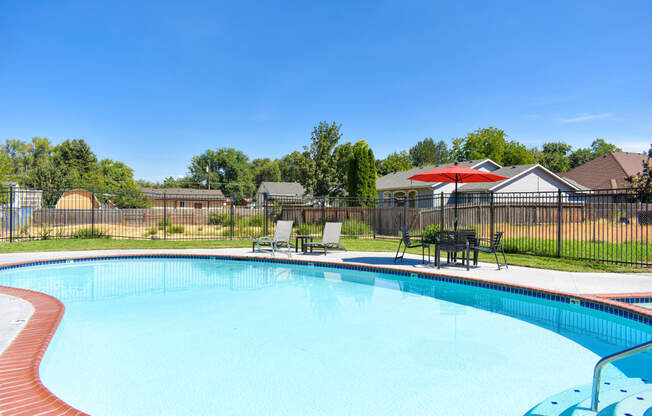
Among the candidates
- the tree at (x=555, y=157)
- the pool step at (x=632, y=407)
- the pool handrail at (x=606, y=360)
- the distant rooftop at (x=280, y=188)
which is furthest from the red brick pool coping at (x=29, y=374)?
the tree at (x=555, y=157)

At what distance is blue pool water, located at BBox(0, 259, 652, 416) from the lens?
127 inches

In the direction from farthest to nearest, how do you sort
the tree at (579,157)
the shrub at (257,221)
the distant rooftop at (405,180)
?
the tree at (579,157) < the distant rooftop at (405,180) < the shrub at (257,221)

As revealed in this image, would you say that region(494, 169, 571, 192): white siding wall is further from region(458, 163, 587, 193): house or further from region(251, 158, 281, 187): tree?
region(251, 158, 281, 187): tree

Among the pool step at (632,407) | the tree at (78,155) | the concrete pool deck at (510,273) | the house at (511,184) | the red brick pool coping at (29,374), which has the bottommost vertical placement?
the pool step at (632,407)

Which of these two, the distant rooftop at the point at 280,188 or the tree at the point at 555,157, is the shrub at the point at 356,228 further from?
the tree at the point at 555,157

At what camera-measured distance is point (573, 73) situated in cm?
2067

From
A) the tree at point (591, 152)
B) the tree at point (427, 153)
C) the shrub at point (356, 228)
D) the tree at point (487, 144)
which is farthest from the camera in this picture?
the tree at point (427, 153)

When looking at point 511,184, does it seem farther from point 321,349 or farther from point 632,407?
point 632,407

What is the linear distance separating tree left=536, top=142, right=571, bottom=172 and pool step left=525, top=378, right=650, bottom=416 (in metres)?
57.2

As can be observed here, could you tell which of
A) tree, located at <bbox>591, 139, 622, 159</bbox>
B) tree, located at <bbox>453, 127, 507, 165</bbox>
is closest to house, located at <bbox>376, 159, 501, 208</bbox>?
tree, located at <bbox>453, 127, 507, 165</bbox>

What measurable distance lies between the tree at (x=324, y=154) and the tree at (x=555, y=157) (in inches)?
1464

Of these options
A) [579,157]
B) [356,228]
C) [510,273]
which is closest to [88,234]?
[356,228]

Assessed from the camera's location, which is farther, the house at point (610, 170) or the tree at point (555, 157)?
the tree at point (555, 157)

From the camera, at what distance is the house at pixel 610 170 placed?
30969mm
